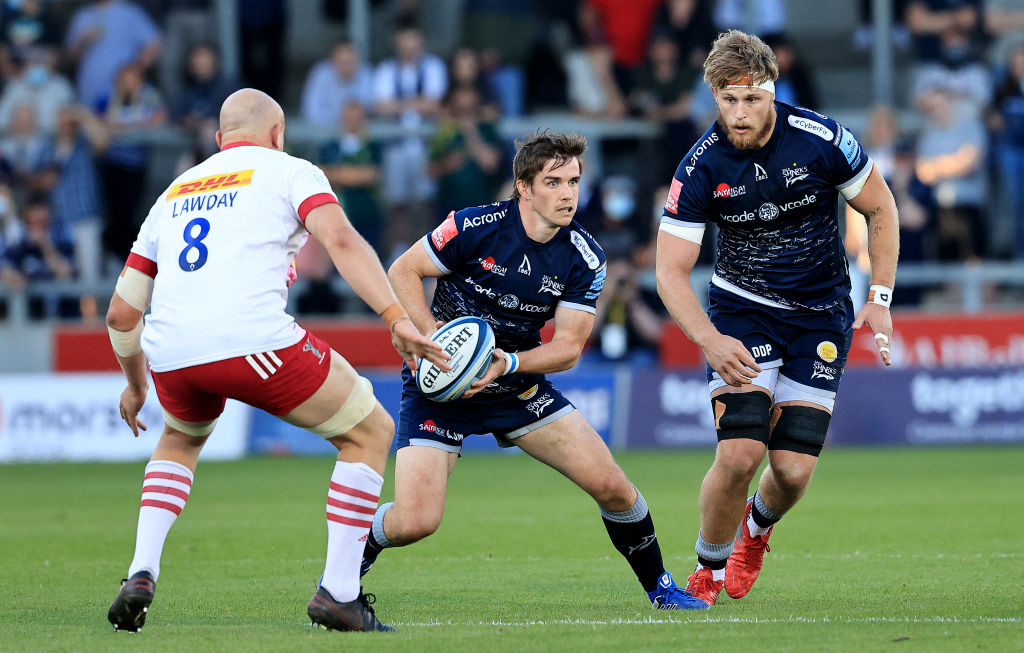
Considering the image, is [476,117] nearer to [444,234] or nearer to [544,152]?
[444,234]

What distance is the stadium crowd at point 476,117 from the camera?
1727cm

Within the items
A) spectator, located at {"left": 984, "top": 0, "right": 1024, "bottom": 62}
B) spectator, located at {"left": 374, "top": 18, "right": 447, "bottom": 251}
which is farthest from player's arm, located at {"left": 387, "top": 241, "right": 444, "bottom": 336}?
spectator, located at {"left": 984, "top": 0, "right": 1024, "bottom": 62}

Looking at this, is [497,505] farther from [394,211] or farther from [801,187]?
[394,211]

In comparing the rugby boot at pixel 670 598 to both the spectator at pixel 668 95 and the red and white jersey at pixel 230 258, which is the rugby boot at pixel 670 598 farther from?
the spectator at pixel 668 95

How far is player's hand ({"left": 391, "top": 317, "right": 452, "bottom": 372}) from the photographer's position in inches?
227

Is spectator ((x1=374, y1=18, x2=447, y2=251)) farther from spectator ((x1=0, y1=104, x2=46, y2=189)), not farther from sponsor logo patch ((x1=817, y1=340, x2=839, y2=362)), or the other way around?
sponsor logo patch ((x1=817, y1=340, x2=839, y2=362))

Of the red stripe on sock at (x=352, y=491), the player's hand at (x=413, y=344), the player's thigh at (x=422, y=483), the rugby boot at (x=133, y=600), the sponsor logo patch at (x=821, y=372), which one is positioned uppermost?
the player's hand at (x=413, y=344)

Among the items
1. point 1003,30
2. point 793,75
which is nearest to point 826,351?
point 793,75

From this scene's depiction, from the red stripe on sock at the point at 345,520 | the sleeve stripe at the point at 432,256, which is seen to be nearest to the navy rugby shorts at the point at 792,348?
the sleeve stripe at the point at 432,256

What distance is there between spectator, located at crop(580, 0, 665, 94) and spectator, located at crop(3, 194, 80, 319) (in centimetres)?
734

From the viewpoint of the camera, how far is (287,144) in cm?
Result: 1823

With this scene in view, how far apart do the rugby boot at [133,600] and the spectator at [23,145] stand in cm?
1370

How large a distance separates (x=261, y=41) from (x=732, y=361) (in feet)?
45.9

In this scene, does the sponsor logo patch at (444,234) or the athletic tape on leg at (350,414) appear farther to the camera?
the sponsor logo patch at (444,234)
